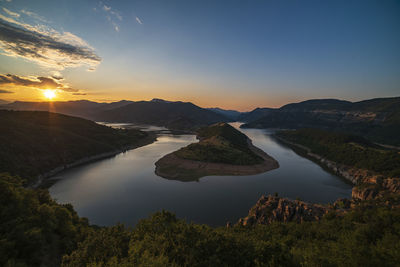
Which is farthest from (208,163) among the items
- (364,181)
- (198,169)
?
(364,181)

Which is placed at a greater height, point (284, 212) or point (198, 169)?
point (284, 212)

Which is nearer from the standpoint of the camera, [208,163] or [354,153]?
[208,163]

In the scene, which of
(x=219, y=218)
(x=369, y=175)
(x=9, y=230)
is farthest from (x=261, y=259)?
(x=369, y=175)

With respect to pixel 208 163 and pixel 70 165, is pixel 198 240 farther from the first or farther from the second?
pixel 70 165

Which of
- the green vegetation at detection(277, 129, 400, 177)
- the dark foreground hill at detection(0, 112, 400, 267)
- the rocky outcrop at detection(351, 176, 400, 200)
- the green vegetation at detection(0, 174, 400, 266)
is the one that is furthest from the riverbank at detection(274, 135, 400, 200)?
the green vegetation at detection(0, 174, 400, 266)

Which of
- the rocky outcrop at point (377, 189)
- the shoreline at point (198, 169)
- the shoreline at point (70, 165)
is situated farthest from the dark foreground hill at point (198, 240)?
the shoreline at point (70, 165)

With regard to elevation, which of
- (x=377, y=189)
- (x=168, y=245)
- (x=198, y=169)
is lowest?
(x=198, y=169)

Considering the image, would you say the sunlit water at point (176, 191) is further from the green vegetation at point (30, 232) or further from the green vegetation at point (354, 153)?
the green vegetation at point (30, 232)
